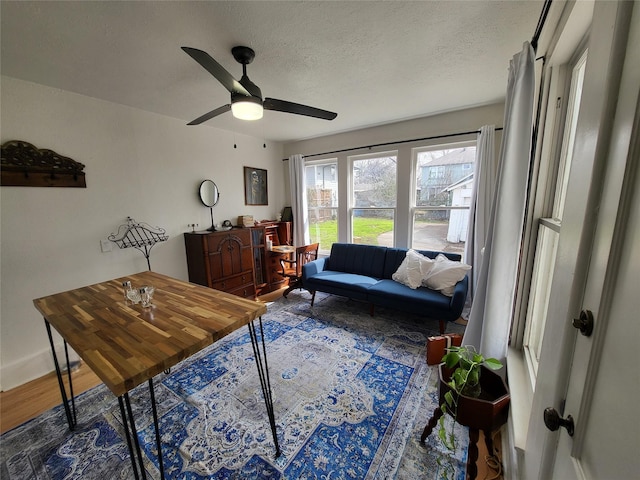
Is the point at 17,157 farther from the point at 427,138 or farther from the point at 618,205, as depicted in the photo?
the point at 427,138

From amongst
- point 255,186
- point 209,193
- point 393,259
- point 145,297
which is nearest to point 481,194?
point 393,259

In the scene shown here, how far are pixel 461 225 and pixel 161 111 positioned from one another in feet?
12.8

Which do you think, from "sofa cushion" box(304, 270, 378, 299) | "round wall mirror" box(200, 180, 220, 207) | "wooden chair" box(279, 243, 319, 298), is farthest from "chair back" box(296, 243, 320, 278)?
"round wall mirror" box(200, 180, 220, 207)

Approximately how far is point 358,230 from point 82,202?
342cm

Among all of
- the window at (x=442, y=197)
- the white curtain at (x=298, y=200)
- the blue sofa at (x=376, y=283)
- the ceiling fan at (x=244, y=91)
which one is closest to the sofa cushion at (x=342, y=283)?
the blue sofa at (x=376, y=283)

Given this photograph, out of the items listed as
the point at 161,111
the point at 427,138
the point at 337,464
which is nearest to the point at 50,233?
the point at 161,111

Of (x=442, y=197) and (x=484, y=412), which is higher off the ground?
(x=442, y=197)

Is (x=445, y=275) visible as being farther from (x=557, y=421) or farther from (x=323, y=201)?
(x=323, y=201)

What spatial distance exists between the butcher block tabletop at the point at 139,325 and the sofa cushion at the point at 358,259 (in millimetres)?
2338

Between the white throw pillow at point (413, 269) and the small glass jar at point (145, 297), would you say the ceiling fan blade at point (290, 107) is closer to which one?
the small glass jar at point (145, 297)

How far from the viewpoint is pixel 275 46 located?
1.71 metres

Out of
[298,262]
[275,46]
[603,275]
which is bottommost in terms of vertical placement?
[298,262]

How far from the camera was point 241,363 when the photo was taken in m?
2.19

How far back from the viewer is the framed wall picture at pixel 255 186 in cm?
399
